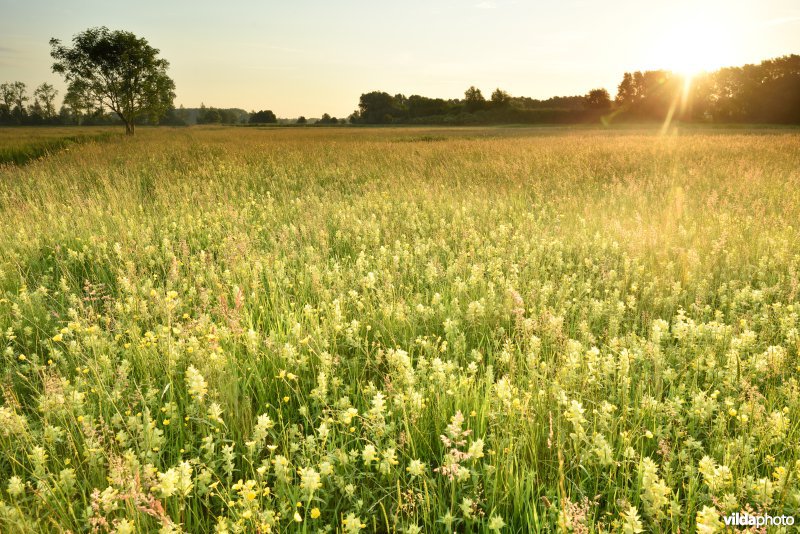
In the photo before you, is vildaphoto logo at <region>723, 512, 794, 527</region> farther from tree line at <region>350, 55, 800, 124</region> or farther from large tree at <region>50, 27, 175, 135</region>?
tree line at <region>350, 55, 800, 124</region>

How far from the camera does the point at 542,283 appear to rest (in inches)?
200

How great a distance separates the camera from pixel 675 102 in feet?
258

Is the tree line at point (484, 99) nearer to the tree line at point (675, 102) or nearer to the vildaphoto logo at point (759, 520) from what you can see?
the tree line at point (675, 102)

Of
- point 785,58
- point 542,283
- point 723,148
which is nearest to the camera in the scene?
point 542,283

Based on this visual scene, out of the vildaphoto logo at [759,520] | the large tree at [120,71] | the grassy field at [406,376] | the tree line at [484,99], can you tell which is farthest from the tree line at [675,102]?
the vildaphoto logo at [759,520]

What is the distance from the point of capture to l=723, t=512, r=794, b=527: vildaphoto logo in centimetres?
192

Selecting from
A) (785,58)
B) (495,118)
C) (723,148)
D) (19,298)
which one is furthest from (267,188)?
(785,58)

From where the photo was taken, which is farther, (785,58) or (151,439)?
(785,58)

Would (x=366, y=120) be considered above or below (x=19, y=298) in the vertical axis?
above

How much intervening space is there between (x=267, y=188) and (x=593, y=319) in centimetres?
951

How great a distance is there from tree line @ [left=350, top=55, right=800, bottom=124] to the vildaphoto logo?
85.0 metres

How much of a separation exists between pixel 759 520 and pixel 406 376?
1763mm

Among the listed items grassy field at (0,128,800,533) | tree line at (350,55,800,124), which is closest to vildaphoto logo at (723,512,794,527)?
grassy field at (0,128,800,533)

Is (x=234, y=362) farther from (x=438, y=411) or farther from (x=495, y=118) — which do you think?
(x=495, y=118)
